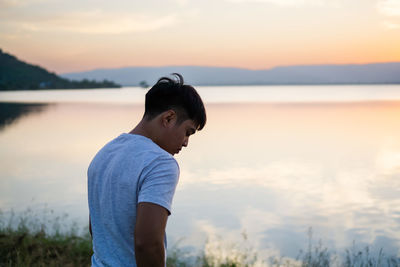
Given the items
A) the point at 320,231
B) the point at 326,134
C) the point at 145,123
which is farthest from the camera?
the point at 326,134

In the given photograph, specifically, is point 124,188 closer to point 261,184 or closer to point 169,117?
point 169,117

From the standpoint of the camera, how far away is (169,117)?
6.27 ft

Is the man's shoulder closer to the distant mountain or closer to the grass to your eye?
the grass

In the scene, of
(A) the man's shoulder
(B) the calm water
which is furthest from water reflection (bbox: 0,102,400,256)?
(A) the man's shoulder

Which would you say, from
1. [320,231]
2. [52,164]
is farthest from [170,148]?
[52,164]

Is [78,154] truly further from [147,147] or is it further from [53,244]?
[147,147]

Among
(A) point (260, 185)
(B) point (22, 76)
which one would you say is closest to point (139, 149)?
(A) point (260, 185)

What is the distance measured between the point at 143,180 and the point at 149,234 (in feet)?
0.71

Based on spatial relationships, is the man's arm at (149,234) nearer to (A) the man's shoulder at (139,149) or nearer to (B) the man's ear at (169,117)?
(A) the man's shoulder at (139,149)

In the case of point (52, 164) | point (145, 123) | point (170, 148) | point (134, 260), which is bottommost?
point (52, 164)

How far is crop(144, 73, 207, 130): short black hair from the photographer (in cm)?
190

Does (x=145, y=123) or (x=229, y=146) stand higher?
(x=145, y=123)

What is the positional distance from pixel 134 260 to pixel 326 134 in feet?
93.8

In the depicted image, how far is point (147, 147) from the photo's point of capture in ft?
5.67
